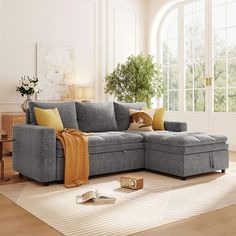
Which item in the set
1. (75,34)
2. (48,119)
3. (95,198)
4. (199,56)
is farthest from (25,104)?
(199,56)

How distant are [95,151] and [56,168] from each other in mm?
505

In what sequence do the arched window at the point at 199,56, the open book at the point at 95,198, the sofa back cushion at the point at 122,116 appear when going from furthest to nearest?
the arched window at the point at 199,56 < the sofa back cushion at the point at 122,116 < the open book at the point at 95,198

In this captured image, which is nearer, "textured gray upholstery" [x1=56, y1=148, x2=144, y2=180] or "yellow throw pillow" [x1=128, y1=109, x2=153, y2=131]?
"textured gray upholstery" [x1=56, y1=148, x2=144, y2=180]

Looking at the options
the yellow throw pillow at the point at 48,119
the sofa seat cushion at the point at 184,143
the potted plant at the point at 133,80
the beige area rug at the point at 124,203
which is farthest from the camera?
the potted plant at the point at 133,80

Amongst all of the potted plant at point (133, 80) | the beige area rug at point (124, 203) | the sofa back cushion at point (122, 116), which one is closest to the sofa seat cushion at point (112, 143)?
the beige area rug at point (124, 203)

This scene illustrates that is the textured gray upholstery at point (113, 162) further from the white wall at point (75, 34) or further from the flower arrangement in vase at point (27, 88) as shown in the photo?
the white wall at point (75, 34)

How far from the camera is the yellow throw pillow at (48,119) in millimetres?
4160

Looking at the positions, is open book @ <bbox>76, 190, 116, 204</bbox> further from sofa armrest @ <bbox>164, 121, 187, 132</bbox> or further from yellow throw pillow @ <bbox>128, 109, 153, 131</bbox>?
sofa armrest @ <bbox>164, 121, 187, 132</bbox>

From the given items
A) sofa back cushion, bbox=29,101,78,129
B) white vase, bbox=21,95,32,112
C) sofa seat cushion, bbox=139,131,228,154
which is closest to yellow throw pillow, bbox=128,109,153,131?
sofa seat cushion, bbox=139,131,228,154

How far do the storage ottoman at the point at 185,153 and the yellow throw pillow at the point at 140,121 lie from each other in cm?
53

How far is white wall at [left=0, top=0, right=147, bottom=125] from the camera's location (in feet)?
20.5

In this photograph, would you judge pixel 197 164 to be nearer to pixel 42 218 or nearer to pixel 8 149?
pixel 42 218

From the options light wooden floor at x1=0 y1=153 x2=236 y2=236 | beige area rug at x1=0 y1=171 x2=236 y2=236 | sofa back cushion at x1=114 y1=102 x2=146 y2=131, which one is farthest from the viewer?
sofa back cushion at x1=114 y1=102 x2=146 y2=131

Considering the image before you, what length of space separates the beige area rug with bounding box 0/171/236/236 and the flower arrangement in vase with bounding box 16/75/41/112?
2.56 m
